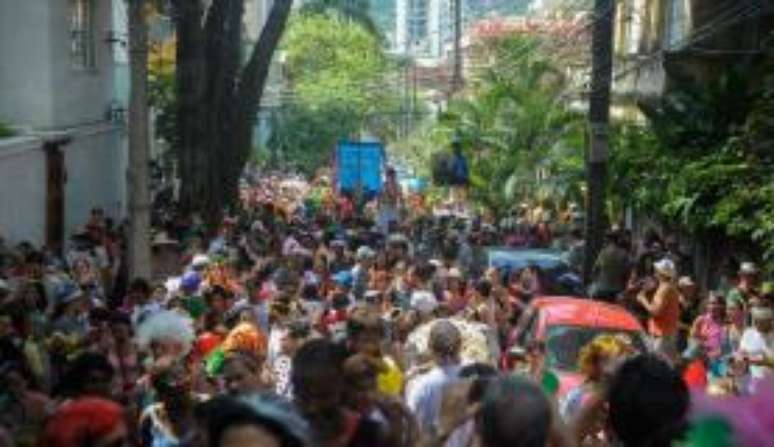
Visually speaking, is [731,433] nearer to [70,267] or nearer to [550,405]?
[550,405]

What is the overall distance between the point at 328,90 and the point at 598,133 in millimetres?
52097

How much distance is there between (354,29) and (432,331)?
2896 inches

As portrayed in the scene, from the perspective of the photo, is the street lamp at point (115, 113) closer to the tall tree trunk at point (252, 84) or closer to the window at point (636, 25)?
the tall tree trunk at point (252, 84)

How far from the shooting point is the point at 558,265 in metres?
20.7

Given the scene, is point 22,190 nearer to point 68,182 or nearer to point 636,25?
point 68,182

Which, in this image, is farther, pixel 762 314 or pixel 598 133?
pixel 598 133

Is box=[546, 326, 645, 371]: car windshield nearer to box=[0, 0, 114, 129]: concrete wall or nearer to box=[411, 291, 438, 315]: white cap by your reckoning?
box=[411, 291, 438, 315]: white cap

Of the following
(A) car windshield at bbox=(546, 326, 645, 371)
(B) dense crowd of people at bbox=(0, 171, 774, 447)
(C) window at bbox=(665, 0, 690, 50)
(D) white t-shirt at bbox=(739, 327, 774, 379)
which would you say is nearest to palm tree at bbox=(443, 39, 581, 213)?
(C) window at bbox=(665, 0, 690, 50)

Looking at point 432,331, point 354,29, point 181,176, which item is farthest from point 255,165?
point 432,331

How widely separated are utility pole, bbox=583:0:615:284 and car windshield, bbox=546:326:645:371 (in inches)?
304

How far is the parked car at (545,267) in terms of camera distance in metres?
19.0

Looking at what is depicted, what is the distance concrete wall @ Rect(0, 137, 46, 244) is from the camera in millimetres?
19594

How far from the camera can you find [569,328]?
13.2 meters

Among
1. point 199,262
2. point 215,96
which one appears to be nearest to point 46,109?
point 215,96
